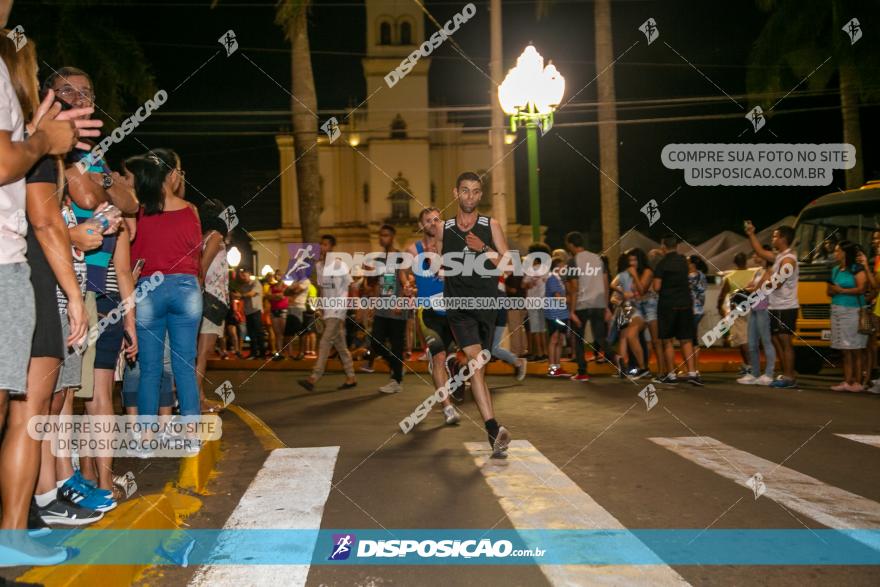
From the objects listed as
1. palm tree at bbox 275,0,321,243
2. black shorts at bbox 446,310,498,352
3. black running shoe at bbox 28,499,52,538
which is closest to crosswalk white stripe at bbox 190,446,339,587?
black running shoe at bbox 28,499,52,538

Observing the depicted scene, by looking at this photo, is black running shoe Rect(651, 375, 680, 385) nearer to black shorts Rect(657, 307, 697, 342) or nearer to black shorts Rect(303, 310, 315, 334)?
black shorts Rect(657, 307, 697, 342)

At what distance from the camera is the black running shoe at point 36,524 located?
159 inches

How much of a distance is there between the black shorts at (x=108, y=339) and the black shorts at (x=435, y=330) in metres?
4.11

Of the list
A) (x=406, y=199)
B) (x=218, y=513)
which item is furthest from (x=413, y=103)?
(x=218, y=513)

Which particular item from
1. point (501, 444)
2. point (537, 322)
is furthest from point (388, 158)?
point (501, 444)

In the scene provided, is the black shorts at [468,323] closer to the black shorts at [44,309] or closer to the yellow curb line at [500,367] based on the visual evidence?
the black shorts at [44,309]

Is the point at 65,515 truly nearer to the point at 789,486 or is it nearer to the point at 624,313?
the point at 789,486

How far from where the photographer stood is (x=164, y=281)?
629cm

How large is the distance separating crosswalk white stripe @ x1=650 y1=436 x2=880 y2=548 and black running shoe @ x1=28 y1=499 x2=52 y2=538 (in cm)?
399

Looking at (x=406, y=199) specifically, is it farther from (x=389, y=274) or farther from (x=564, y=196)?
(x=389, y=274)

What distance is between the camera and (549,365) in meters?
13.9

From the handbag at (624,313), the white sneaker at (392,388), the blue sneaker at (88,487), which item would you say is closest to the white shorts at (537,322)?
the handbag at (624,313)

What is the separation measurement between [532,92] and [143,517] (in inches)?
520

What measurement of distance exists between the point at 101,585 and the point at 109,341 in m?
1.99
